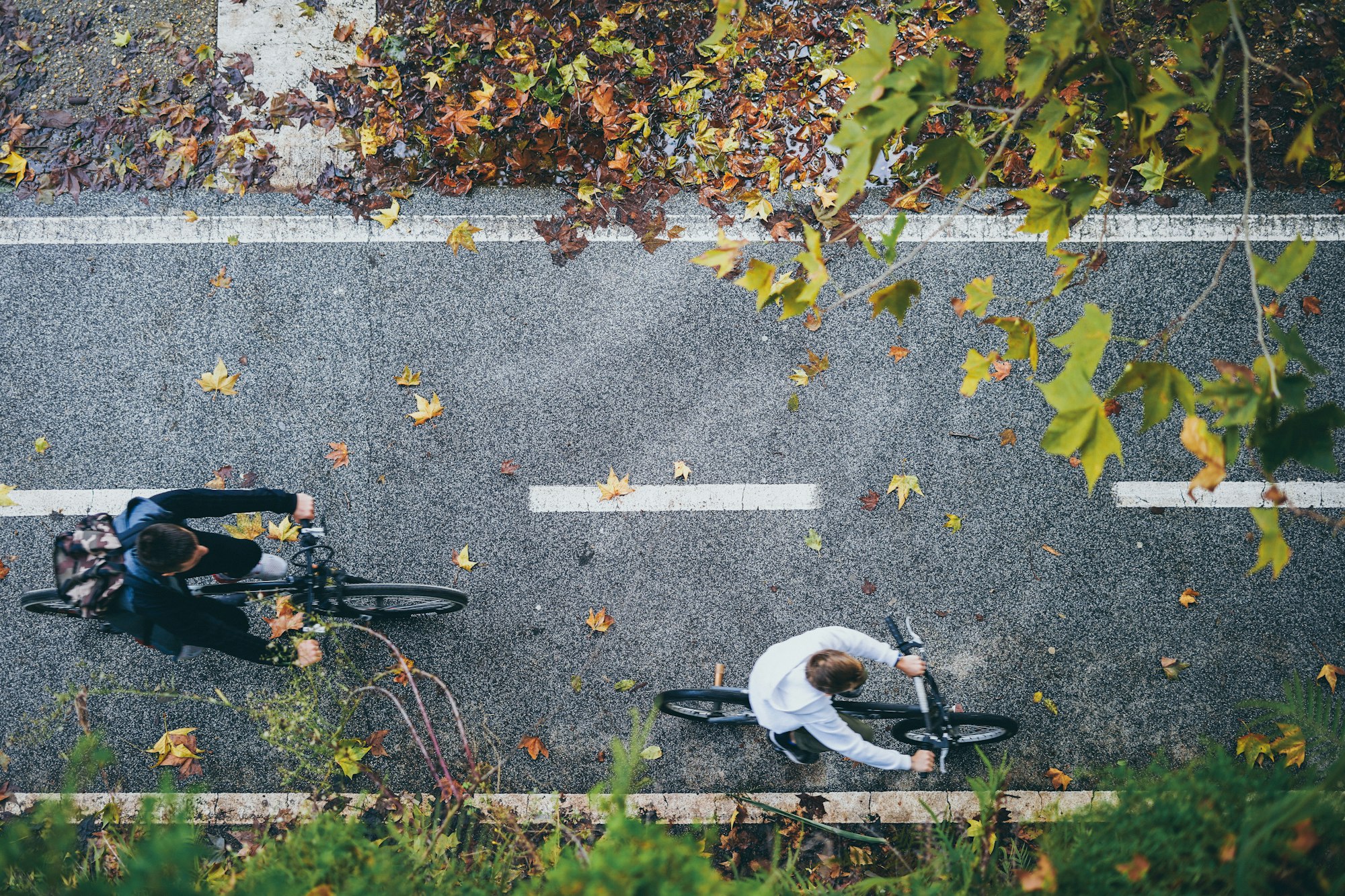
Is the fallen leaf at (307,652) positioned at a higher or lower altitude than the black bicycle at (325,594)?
lower

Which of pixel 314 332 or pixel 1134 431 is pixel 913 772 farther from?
pixel 314 332

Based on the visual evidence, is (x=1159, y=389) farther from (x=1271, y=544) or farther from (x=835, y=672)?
(x=835, y=672)

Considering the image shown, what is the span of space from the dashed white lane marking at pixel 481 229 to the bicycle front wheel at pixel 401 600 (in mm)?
2422

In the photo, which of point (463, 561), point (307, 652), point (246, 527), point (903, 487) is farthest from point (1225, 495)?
point (246, 527)

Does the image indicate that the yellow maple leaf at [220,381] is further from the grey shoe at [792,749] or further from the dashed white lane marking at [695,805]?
the grey shoe at [792,749]

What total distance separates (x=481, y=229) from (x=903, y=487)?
11.1 feet

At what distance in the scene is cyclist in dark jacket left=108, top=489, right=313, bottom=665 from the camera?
135 inches

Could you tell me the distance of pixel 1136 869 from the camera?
9.06 feet

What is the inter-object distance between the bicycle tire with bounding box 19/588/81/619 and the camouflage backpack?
3.61ft

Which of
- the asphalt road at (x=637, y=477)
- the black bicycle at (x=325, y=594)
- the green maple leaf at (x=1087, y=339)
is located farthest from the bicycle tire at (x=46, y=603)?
the green maple leaf at (x=1087, y=339)

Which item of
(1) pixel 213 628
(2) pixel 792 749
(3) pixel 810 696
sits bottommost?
(2) pixel 792 749

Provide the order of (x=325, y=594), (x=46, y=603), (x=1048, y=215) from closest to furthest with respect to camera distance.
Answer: (x=1048, y=215) < (x=325, y=594) < (x=46, y=603)

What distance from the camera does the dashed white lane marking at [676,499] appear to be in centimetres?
482

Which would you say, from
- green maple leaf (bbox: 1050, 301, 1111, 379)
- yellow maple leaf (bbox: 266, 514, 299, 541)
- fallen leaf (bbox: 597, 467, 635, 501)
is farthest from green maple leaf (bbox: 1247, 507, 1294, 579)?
yellow maple leaf (bbox: 266, 514, 299, 541)
